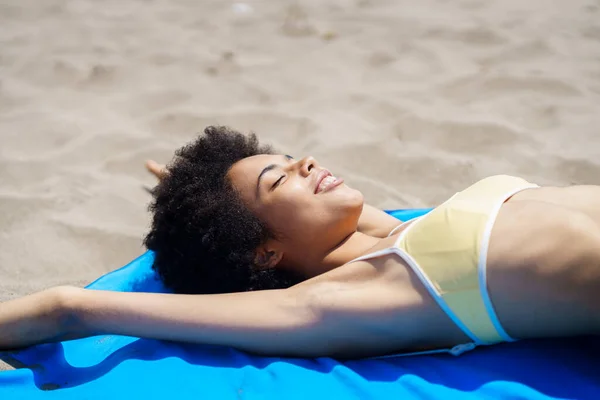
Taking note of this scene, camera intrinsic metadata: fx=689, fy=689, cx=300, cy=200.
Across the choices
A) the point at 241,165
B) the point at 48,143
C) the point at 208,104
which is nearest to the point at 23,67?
the point at 48,143

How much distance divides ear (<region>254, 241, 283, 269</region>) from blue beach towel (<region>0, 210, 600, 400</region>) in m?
0.39

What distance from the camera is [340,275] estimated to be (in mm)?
2176

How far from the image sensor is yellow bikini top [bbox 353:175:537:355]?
1.99 meters

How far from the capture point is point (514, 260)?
6.33ft

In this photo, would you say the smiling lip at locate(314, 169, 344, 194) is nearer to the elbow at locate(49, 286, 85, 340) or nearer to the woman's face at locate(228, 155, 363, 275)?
the woman's face at locate(228, 155, 363, 275)

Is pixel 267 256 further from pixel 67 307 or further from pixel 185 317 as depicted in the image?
pixel 67 307

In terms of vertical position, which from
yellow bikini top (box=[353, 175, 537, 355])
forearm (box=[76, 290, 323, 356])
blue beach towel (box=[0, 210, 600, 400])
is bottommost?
blue beach towel (box=[0, 210, 600, 400])

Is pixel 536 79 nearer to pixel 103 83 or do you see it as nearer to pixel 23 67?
pixel 103 83

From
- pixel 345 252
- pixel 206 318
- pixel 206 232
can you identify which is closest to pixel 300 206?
pixel 345 252

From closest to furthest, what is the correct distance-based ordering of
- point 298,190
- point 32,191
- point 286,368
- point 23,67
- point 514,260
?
1. point 514,260
2. point 286,368
3. point 298,190
4. point 32,191
5. point 23,67

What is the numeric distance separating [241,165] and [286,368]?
0.81 meters

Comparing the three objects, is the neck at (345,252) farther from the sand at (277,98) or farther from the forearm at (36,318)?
the sand at (277,98)

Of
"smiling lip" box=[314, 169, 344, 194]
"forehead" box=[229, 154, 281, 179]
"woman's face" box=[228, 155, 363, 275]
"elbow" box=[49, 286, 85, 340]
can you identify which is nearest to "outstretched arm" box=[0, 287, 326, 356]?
"elbow" box=[49, 286, 85, 340]

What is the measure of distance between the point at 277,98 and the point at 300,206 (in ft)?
7.27
